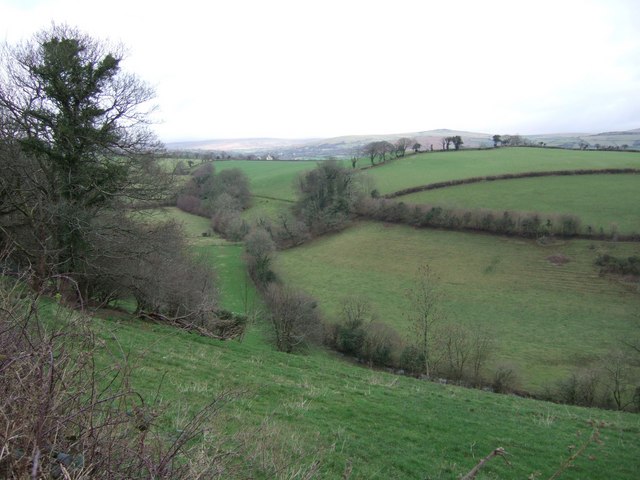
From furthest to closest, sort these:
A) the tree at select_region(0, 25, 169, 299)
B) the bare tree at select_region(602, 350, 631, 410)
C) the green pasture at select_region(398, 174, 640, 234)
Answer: the green pasture at select_region(398, 174, 640, 234), the bare tree at select_region(602, 350, 631, 410), the tree at select_region(0, 25, 169, 299)

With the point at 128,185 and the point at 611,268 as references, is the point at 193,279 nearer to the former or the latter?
the point at 128,185

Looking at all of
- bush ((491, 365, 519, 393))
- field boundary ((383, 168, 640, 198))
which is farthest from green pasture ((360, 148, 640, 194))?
bush ((491, 365, 519, 393))

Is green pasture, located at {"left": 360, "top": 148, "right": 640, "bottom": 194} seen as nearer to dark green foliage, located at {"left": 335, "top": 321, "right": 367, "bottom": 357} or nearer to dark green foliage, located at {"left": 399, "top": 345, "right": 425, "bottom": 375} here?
dark green foliage, located at {"left": 335, "top": 321, "right": 367, "bottom": 357}

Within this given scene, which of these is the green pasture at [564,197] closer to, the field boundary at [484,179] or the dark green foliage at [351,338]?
the field boundary at [484,179]

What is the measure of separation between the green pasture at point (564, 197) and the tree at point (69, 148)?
45166 millimetres

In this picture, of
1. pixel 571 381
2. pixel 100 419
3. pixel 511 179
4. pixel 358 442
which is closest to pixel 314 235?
pixel 511 179

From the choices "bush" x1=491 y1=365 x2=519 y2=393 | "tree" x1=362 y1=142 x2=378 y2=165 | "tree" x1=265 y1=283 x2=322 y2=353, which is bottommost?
"bush" x1=491 y1=365 x2=519 y2=393

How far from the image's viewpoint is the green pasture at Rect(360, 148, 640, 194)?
6234 cm

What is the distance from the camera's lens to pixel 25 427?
246 centimetres

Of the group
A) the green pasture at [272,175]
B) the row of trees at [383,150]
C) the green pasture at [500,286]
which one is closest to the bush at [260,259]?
the green pasture at [500,286]

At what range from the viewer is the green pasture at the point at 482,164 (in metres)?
62.3

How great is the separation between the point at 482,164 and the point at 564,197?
18795 mm

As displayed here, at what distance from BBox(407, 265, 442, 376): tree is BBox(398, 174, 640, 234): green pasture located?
49.1 ft

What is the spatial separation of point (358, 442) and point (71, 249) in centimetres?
1278
